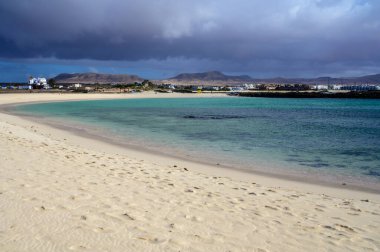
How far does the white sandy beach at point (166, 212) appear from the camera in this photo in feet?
14.8

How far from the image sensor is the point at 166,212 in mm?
5723

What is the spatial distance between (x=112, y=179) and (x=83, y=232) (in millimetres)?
3286

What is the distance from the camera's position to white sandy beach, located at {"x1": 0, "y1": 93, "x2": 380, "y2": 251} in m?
4.50

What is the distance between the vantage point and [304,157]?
14.2 meters

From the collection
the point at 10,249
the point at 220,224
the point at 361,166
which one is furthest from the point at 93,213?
the point at 361,166

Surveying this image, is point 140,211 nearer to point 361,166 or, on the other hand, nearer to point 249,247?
point 249,247

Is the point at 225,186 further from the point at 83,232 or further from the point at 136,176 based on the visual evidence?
the point at 83,232

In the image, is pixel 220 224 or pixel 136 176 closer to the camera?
pixel 220 224

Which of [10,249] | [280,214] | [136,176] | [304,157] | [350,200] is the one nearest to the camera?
[10,249]

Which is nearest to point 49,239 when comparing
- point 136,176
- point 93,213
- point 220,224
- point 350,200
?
point 93,213

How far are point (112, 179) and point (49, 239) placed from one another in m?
3.55

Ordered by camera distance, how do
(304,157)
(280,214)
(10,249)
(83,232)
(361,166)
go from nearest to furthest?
(10,249) → (83,232) → (280,214) → (361,166) → (304,157)

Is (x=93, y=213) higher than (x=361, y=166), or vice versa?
(x=93, y=213)

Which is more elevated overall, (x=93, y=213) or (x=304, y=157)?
(x=93, y=213)
